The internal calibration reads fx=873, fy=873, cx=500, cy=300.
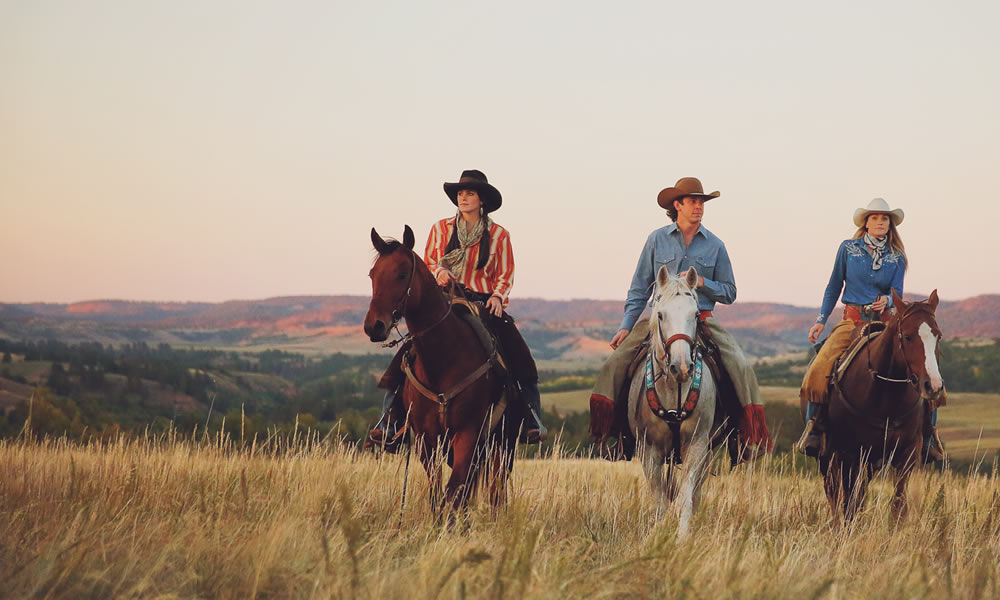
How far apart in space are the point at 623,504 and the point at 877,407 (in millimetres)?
2515

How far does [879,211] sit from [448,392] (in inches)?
181

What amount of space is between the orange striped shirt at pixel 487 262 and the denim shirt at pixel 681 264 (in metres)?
1.16

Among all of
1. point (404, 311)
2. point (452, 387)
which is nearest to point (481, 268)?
point (452, 387)

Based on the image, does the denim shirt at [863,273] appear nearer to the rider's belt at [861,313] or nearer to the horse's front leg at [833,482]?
the rider's belt at [861,313]

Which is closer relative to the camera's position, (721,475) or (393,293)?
(393,293)

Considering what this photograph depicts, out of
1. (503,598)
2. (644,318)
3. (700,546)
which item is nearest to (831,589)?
(700,546)

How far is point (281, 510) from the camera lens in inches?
227

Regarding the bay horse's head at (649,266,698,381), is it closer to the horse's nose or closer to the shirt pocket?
the shirt pocket

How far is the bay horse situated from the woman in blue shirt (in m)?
0.17

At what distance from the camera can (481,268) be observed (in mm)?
7566

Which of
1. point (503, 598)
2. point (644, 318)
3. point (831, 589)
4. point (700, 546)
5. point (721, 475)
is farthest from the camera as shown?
point (721, 475)

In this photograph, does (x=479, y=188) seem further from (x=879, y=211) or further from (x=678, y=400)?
(x=879, y=211)

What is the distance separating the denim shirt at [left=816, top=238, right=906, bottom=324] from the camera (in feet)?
27.2

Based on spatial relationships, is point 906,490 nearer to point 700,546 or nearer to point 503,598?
point 700,546
